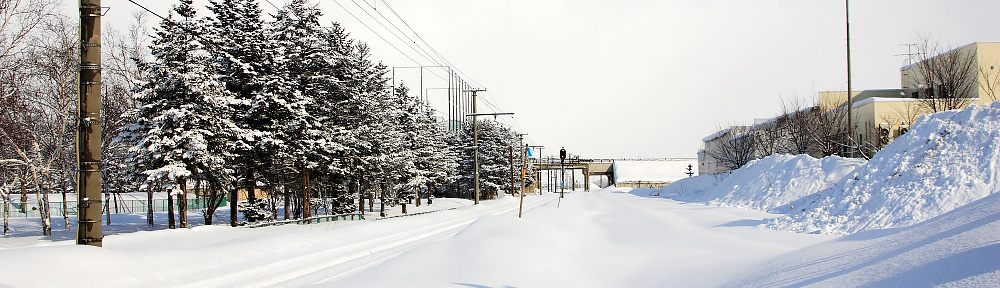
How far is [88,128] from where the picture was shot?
11094 mm

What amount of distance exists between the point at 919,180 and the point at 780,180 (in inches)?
455

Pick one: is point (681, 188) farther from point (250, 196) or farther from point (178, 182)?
point (178, 182)

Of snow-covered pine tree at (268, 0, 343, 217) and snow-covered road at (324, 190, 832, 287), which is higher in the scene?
snow-covered pine tree at (268, 0, 343, 217)

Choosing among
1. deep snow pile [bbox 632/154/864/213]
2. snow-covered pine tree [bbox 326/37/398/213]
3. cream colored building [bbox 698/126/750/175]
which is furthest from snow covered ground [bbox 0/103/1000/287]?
cream colored building [bbox 698/126/750/175]

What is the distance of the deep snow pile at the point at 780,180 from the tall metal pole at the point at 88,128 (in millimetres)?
20986

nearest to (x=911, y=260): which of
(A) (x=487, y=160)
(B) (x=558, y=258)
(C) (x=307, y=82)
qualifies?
(B) (x=558, y=258)

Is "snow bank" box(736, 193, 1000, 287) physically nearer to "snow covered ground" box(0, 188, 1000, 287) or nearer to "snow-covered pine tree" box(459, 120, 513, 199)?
"snow covered ground" box(0, 188, 1000, 287)

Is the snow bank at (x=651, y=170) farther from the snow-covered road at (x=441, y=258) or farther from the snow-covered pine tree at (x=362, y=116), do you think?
the snow-covered road at (x=441, y=258)

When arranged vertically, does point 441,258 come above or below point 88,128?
below

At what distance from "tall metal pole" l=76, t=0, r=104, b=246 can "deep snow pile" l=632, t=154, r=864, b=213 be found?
68.9 ft

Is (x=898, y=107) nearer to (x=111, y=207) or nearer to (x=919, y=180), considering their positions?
A: (x=919, y=180)

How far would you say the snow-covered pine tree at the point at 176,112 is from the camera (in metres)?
24.1

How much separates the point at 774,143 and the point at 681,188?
1467cm

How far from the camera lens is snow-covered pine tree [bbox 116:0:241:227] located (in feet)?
79.2
